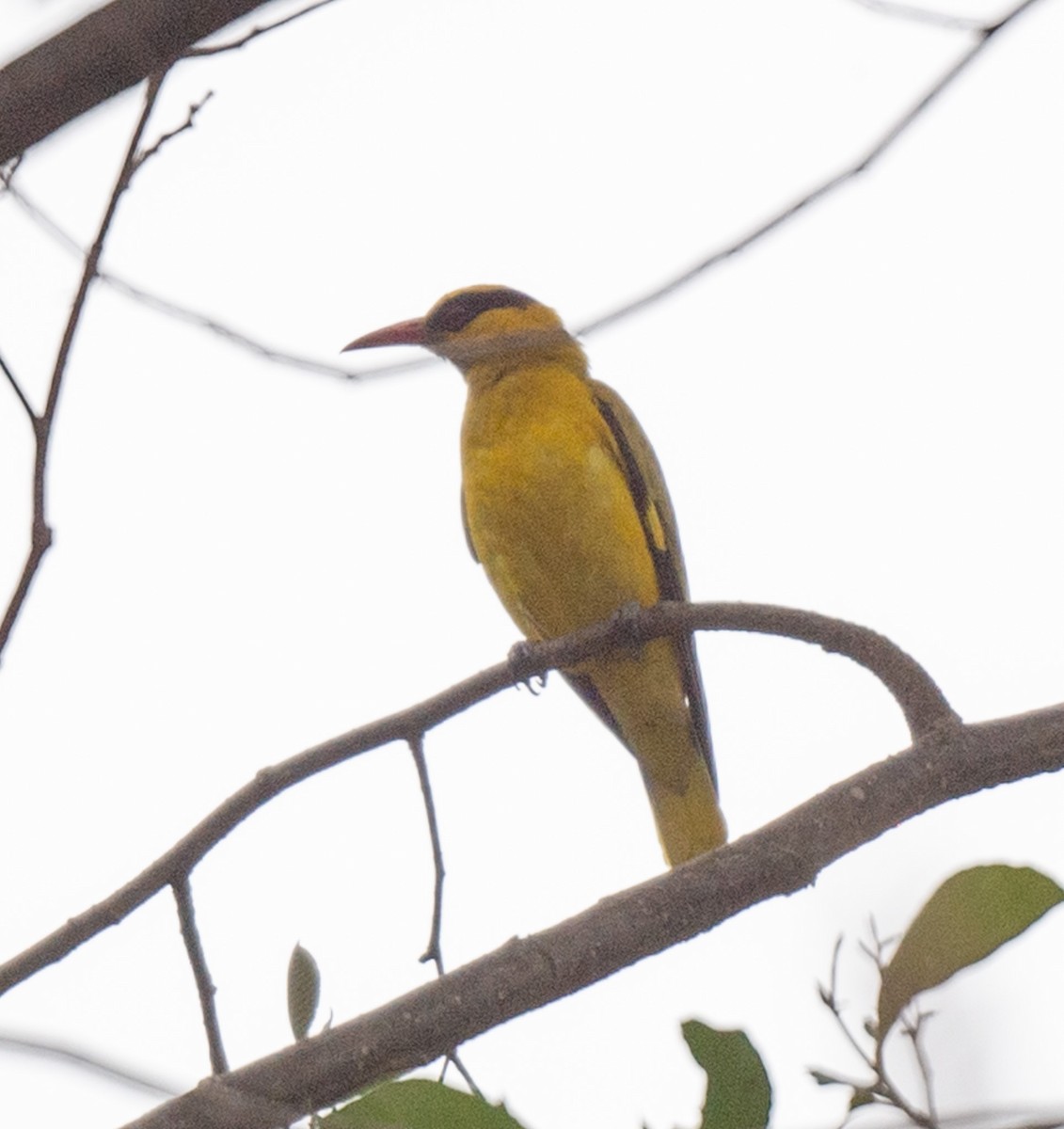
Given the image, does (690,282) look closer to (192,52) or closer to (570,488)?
(192,52)

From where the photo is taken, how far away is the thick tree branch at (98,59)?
1781 millimetres

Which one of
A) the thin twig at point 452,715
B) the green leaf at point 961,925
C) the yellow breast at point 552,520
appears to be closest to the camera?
the green leaf at point 961,925

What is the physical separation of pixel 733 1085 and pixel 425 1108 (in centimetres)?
34

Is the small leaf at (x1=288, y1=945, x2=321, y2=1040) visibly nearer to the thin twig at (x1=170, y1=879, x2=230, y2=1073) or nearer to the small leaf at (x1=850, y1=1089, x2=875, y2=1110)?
the thin twig at (x1=170, y1=879, x2=230, y2=1073)

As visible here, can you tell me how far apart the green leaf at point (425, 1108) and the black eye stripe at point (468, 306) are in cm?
362

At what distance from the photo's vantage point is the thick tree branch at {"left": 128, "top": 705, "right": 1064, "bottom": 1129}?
5.33 ft

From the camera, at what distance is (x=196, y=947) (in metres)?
2.23

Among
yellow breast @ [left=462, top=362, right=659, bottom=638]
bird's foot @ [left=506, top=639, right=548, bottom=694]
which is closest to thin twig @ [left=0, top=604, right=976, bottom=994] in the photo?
bird's foot @ [left=506, top=639, right=548, bottom=694]

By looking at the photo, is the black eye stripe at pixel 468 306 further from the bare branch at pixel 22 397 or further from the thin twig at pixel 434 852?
the bare branch at pixel 22 397

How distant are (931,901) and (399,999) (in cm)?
67

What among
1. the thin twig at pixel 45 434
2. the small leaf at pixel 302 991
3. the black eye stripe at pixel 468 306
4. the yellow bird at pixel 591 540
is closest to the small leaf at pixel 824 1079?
the small leaf at pixel 302 991

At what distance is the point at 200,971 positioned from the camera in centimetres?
221

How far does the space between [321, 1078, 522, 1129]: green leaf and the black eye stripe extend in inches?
143

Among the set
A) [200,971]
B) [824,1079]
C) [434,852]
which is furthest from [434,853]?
[824,1079]
